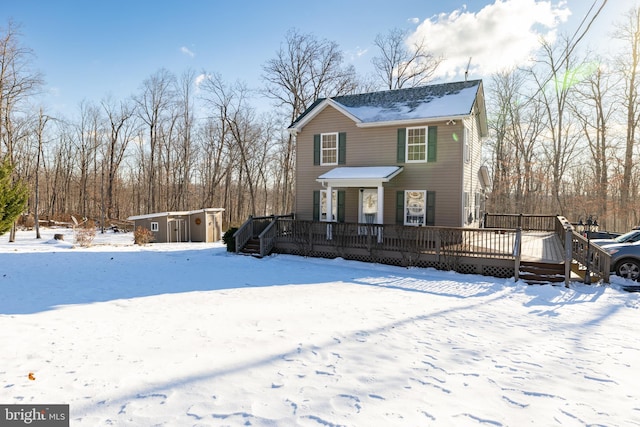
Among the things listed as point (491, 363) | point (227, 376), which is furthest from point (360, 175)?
point (227, 376)

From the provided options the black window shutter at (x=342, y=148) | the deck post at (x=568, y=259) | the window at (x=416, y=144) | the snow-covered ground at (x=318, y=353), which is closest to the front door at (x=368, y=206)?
the black window shutter at (x=342, y=148)

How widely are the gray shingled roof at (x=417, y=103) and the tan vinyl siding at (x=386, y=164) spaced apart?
484 mm

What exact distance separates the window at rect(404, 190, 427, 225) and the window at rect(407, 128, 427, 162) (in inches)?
57.2

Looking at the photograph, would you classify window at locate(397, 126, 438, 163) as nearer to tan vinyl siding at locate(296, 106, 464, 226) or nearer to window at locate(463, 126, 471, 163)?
tan vinyl siding at locate(296, 106, 464, 226)

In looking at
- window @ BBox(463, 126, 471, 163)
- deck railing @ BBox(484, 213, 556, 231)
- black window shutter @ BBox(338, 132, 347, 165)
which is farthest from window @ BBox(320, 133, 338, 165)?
deck railing @ BBox(484, 213, 556, 231)

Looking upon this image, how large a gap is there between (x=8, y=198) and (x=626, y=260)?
74.6ft

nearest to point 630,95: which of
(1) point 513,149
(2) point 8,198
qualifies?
(1) point 513,149

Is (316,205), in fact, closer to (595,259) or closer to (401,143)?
(401,143)

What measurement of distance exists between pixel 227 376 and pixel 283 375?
2.13 feet

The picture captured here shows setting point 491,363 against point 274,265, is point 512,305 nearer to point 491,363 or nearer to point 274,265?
point 491,363

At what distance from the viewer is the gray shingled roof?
1346 cm

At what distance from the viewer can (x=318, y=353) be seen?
4.46 meters

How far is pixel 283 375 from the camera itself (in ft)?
12.6

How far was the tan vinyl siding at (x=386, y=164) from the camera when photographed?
13.2 meters
